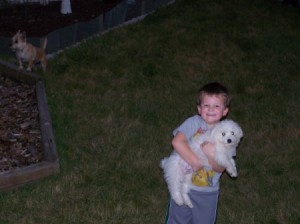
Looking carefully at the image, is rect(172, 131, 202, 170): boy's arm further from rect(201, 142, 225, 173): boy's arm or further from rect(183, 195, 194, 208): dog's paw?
rect(183, 195, 194, 208): dog's paw

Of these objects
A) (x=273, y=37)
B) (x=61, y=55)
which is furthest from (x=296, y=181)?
(x=273, y=37)

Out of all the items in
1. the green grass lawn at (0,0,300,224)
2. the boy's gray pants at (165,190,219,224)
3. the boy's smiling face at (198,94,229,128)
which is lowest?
the green grass lawn at (0,0,300,224)

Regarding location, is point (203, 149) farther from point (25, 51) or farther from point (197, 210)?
point (25, 51)

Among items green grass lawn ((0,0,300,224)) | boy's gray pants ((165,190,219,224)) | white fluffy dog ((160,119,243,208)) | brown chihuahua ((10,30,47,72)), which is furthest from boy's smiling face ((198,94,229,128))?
brown chihuahua ((10,30,47,72))

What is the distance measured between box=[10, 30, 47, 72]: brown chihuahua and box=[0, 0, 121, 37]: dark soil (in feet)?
6.10

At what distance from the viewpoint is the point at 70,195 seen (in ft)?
18.9

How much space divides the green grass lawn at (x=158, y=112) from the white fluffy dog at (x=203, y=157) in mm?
1300

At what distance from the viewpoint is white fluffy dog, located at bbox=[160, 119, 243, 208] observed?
4.03 m

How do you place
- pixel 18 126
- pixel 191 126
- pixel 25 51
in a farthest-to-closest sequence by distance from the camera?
pixel 25 51 → pixel 18 126 → pixel 191 126

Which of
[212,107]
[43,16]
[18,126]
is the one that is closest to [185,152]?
[212,107]

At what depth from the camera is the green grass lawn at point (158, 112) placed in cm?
569

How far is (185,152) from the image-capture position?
13.4 feet

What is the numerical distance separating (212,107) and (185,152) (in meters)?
0.44

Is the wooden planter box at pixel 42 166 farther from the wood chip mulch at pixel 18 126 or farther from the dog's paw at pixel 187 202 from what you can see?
the dog's paw at pixel 187 202
